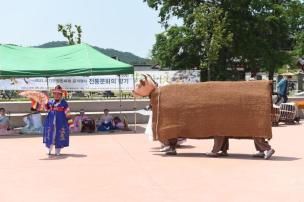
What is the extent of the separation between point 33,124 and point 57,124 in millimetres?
5827

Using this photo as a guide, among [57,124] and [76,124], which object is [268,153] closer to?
[57,124]

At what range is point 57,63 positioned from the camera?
17.8 meters

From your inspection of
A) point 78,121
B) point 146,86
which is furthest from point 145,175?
point 78,121

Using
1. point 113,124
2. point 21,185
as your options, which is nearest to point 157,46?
point 113,124

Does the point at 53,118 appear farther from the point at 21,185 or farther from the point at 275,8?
the point at 275,8

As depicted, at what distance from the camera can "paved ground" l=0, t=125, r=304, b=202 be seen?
7.90 metres

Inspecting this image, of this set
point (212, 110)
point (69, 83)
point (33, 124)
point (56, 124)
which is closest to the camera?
point (212, 110)

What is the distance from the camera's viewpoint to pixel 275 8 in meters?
43.9

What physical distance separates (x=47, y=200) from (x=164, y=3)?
38.2 meters

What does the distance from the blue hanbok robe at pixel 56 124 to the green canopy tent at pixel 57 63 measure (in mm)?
5169

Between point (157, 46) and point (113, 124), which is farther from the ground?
point (157, 46)

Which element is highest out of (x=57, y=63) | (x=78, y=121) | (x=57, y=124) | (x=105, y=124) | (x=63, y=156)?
(x=57, y=63)

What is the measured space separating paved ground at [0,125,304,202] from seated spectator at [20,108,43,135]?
342cm

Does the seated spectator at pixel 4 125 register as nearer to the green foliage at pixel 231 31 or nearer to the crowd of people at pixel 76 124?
the crowd of people at pixel 76 124
